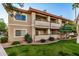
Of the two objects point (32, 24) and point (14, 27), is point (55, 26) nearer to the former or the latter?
point (32, 24)

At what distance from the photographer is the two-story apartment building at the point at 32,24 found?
8.48 ft

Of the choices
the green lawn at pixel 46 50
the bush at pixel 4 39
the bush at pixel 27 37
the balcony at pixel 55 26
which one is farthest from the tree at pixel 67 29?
the bush at pixel 4 39

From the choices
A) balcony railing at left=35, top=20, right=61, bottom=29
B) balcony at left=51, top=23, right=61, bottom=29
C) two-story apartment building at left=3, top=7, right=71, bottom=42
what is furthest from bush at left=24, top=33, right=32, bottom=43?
balcony at left=51, top=23, right=61, bottom=29

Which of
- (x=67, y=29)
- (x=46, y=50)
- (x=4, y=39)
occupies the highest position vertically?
(x=67, y=29)

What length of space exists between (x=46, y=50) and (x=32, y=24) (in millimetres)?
443

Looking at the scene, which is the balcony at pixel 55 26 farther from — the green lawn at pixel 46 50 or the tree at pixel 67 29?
the green lawn at pixel 46 50

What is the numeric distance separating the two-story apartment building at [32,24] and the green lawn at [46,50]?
0.13 meters

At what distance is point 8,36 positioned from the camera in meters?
2.58

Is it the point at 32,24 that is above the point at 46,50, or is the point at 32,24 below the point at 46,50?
above

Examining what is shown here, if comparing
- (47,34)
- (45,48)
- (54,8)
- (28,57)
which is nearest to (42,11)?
(54,8)

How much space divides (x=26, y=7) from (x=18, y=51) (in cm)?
67

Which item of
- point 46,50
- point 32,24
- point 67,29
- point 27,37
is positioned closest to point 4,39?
point 27,37

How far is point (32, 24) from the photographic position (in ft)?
8.60

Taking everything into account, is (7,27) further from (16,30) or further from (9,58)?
(9,58)
